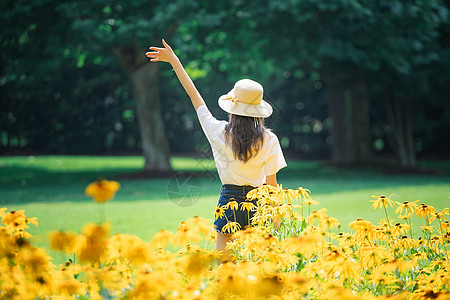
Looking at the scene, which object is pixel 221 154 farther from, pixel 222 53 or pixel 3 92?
pixel 3 92

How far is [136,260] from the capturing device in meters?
2.26

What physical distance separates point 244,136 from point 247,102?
27 cm

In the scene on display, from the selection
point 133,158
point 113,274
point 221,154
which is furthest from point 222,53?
point 113,274

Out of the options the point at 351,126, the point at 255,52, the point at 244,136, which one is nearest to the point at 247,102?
the point at 244,136

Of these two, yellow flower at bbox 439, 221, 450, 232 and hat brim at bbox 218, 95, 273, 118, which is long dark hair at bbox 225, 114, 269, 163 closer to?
hat brim at bbox 218, 95, 273, 118

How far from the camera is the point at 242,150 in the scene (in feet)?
11.5

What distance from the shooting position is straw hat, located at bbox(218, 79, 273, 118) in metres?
3.58

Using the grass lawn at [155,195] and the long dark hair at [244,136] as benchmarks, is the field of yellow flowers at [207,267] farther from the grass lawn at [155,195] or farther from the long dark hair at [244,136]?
the grass lawn at [155,195]

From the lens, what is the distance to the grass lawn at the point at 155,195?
26.6 ft

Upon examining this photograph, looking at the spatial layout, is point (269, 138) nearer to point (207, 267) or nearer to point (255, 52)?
point (207, 267)

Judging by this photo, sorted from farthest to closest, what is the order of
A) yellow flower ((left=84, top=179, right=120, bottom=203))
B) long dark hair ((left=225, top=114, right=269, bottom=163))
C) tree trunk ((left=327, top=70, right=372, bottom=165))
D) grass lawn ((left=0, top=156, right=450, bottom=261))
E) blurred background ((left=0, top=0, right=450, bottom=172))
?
1. tree trunk ((left=327, top=70, right=372, bottom=165))
2. blurred background ((left=0, top=0, right=450, bottom=172))
3. grass lawn ((left=0, top=156, right=450, bottom=261))
4. long dark hair ((left=225, top=114, right=269, bottom=163))
5. yellow flower ((left=84, top=179, right=120, bottom=203))

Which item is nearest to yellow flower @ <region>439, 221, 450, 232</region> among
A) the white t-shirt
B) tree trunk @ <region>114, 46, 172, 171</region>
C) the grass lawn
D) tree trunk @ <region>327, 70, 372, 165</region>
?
the white t-shirt

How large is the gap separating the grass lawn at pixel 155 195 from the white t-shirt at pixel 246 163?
7.18 ft

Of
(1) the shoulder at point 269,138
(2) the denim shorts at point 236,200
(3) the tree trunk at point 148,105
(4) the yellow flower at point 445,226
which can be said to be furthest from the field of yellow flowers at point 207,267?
(3) the tree trunk at point 148,105
